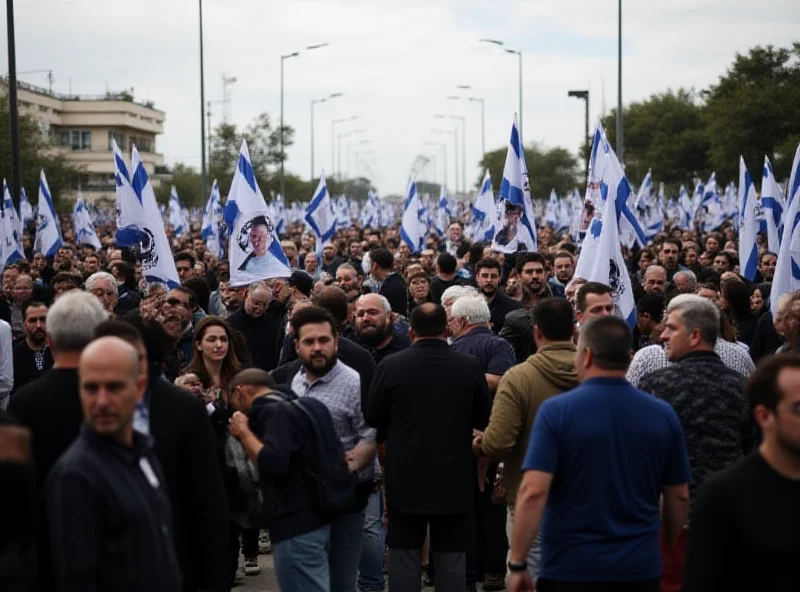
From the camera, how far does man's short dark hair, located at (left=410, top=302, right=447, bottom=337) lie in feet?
23.5

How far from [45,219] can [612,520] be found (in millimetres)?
19687

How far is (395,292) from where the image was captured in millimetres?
14180

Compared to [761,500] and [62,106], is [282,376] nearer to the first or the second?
[761,500]

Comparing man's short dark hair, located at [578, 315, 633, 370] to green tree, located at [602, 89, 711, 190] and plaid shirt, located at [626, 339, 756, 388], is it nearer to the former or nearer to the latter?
plaid shirt, located at [626, 339, 756, 388]

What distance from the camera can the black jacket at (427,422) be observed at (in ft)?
23.0

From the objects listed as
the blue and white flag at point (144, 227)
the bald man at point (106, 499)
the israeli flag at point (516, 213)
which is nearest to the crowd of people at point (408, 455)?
the bald man at point (106, 499)

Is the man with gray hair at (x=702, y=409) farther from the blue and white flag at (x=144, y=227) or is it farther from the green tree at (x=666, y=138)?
the green tree at (x=666, y=138)

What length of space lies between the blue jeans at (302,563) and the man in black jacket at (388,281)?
24.6 feet

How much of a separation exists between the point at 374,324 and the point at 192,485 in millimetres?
3767

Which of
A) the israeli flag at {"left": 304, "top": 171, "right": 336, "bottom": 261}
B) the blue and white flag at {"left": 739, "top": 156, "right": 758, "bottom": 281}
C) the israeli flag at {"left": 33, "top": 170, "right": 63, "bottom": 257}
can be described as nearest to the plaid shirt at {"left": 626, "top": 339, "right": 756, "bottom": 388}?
the blue and white flag at {"left": 739, "top": 156, "right": 758, "bottom": 281}

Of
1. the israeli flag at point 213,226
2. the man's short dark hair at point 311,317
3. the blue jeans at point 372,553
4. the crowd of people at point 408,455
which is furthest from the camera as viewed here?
the israeli flag at point 213,226

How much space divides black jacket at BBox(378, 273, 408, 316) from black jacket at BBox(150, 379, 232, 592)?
877 cm

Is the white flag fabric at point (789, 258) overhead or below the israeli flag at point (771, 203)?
below

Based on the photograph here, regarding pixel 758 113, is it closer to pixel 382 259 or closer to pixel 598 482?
pixel 382 259
